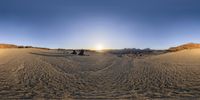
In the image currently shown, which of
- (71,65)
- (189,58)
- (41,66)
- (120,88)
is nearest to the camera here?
(120,88)

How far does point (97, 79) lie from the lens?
1819 centimetres

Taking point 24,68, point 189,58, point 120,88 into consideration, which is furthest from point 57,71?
point 189,58

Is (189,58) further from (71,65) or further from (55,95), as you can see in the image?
(55,95)

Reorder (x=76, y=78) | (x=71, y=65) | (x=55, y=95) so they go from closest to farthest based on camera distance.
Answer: (x=55, y=95) < (x=76, y=78) < (x=71, y=65)

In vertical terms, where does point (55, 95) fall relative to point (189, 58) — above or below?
below

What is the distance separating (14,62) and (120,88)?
10.4 m

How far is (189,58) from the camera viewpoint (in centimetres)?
2502

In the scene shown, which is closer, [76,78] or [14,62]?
[76,78]

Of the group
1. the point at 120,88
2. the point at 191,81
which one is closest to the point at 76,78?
the point at 120,88

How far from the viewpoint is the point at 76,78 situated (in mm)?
18234

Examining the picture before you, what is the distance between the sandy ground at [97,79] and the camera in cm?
1375

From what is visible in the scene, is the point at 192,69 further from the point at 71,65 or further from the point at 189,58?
the point at 71,65

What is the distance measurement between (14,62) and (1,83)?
6.37m

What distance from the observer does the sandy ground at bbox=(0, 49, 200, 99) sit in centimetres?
1375
